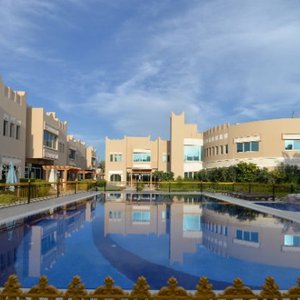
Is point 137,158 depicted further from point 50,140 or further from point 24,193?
point 24,193

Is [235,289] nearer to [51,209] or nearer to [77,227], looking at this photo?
[77,227]

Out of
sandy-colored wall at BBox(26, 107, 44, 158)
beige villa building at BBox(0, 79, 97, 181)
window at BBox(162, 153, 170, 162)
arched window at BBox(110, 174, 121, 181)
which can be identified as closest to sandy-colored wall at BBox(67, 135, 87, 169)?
arched window at BBox(110, 174, 121, 181)

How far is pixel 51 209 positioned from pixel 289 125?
33.9 m

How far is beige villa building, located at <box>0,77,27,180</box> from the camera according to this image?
30.0 meters

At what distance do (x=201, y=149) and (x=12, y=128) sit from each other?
1282 inches

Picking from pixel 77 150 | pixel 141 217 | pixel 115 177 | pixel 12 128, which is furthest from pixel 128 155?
pixel 141 217

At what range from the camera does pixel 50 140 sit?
41688 millimetres

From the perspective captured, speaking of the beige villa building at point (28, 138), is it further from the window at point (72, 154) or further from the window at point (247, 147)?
the window at point (247, 147)

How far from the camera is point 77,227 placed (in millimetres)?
13602

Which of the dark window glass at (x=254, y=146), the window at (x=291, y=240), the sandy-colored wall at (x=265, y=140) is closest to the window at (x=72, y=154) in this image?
the sandy-colored wall at (x=265, y=140)

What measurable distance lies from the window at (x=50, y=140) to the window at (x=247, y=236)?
3131 centimetres

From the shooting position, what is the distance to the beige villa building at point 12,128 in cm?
3005

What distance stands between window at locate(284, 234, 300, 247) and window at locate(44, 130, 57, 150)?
32.8 meters

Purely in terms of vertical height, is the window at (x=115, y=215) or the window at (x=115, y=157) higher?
the window at (x=115, y=157)
